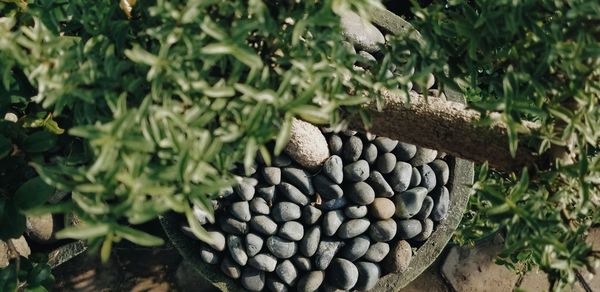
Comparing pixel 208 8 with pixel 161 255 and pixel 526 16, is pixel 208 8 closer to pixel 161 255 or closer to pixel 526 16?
pixel 526 16

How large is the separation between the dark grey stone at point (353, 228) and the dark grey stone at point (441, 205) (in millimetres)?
321

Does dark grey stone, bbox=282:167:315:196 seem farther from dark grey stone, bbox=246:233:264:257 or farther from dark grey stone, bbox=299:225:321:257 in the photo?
dark grey stone, bbox=246:233:264:257

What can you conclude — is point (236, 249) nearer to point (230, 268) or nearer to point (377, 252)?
point (230, 268)

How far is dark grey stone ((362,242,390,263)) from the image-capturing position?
99.6 inches

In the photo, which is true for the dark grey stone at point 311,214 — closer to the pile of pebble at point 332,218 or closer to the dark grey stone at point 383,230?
the pile of pebble at point 332,218

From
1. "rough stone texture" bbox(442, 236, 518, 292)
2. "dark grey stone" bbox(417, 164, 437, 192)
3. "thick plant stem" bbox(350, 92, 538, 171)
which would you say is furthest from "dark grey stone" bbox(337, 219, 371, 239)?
"rough stone texture" bbox(442, 236, 518, 292)

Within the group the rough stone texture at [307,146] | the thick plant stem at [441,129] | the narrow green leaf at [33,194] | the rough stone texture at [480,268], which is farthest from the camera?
the rough stone texture at [480,268]

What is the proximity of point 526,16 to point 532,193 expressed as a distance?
0.45m

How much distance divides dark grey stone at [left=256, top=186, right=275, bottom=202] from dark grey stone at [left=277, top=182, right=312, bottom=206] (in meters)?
0.04

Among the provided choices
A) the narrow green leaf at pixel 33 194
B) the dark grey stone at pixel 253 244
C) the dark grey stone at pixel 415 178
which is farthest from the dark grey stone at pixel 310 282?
the narrow green leaf at pixel 33 194

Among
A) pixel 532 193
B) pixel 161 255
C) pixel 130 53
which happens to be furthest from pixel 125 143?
pixel 161 255

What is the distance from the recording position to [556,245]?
1255 mm

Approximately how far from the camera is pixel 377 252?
253cm

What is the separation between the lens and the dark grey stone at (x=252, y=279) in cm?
246
